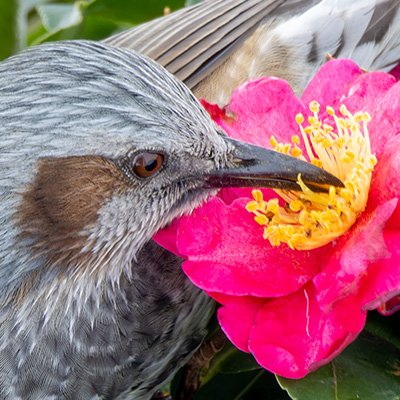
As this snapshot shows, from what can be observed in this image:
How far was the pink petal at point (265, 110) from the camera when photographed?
6.18 feet

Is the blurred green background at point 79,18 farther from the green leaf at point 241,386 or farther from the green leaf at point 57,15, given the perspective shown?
the green leaf at point 241,386

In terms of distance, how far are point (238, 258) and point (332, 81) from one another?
0.46 metres

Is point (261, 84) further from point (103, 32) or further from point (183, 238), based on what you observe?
point (103, 32)

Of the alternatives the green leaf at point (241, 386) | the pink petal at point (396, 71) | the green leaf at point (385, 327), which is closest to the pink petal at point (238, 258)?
the green leaf at point (385, 327)

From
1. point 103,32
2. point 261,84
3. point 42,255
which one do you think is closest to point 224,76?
point 103,32

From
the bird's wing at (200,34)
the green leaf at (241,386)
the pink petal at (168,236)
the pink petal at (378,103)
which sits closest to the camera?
the pink petal at (378,103)

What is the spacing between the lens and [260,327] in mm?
1632

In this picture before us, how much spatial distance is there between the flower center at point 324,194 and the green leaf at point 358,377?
253mm

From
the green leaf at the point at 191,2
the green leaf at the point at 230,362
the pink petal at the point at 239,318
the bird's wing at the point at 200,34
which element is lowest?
the green leaf at the point at 230,362

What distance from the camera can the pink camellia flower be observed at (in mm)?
1554

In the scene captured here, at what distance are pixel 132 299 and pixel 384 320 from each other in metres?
0.62

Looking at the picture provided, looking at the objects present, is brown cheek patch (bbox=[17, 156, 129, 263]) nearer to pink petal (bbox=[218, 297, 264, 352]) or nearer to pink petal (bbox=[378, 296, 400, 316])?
A: pink petal (bbox=[218, 297, 264, 352])

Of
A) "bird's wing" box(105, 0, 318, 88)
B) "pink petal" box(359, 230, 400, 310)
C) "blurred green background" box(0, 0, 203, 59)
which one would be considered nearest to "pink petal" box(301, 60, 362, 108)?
"pink petal" box(359, 230, 400, 310)

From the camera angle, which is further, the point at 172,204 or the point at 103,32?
the point at 103,32
